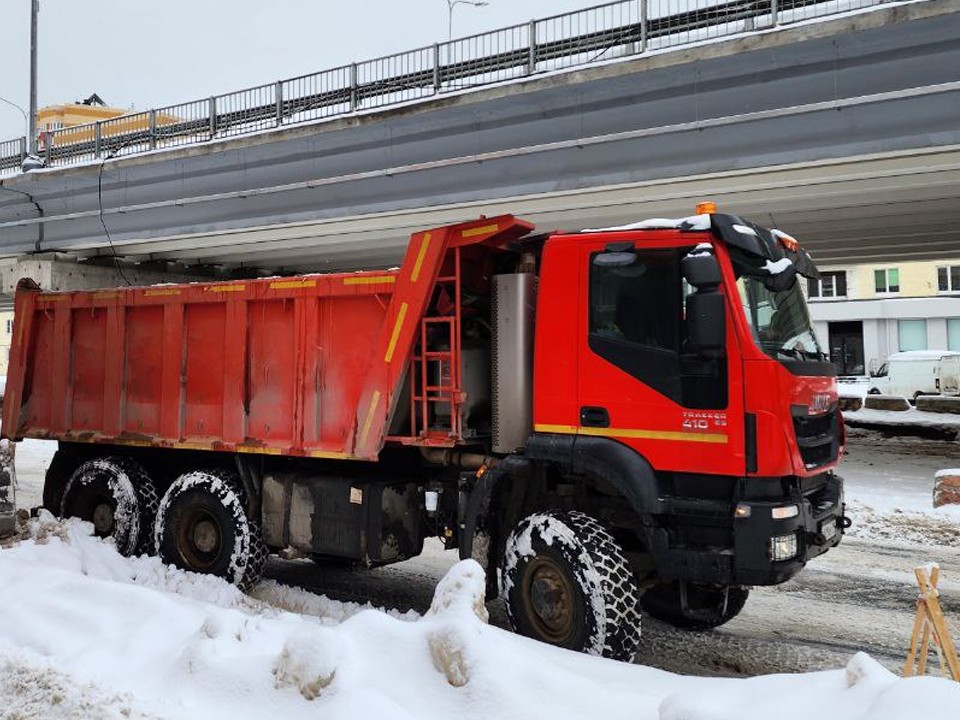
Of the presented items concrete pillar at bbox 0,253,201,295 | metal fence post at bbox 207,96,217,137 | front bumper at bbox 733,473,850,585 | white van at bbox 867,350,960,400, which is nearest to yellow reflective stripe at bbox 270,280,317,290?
front bumper at bbox 733,473,850,585

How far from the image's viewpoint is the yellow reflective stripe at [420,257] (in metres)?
5.97

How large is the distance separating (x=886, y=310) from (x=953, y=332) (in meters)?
3.56

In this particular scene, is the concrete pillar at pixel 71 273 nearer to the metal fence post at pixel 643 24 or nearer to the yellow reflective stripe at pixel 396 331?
the metal fence post at pixel 643 24

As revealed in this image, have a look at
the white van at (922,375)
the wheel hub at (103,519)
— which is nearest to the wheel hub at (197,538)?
the wheel hub at (103,519)

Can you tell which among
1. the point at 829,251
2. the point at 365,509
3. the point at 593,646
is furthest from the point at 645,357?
the point at 829,251

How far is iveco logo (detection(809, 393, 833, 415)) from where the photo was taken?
4.99 metres

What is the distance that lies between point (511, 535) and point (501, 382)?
3.56ft

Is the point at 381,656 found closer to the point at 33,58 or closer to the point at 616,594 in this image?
the point at 616,594

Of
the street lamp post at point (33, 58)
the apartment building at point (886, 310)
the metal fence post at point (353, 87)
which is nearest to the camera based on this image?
the metal fence post at point (353, 87)

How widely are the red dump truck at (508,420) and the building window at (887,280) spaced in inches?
1820

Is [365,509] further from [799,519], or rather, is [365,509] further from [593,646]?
[799,519]

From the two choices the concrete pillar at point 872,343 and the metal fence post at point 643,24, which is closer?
the metal fence post at point 643,24

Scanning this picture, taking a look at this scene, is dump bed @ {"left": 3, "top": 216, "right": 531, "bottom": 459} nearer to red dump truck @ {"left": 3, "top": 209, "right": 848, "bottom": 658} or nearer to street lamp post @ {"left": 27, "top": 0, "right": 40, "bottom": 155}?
red dump truck @ {"left": 3, "top": 209, "right": 848, "bottom": 658}

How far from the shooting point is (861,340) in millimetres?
46844
